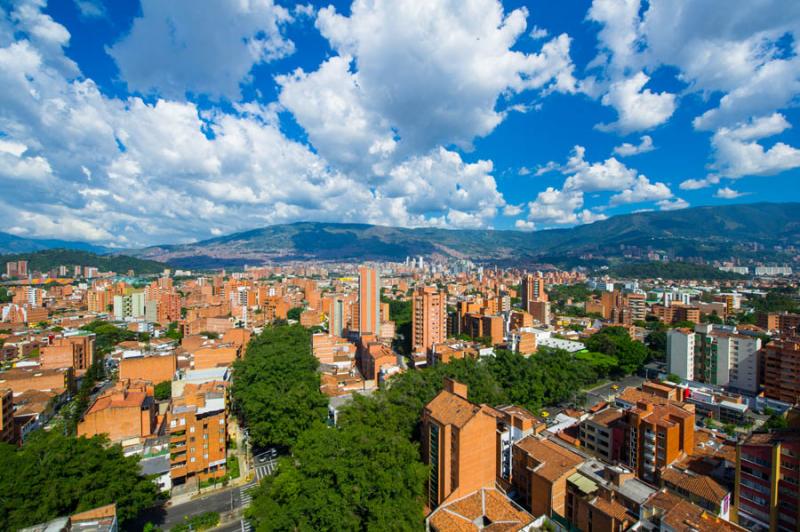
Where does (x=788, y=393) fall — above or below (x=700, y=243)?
below

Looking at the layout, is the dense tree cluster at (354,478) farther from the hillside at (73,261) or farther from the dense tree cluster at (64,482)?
the hillside at (73,261)

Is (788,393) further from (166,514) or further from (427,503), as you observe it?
(166,514)

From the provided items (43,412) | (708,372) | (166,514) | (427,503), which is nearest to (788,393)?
(708,372)

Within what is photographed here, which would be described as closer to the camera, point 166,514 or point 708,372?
point 166,514

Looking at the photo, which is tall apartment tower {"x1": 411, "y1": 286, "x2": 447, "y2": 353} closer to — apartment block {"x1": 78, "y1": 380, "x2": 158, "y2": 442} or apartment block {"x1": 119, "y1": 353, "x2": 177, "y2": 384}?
apartment block {"x1": 119, "y1": 353, "x2": 177, "y2": 384}

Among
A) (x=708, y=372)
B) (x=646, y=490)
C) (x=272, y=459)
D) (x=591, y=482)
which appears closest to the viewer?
(x=646, y=490)

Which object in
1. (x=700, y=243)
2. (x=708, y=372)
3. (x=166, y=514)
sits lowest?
(x=166, y=514)
